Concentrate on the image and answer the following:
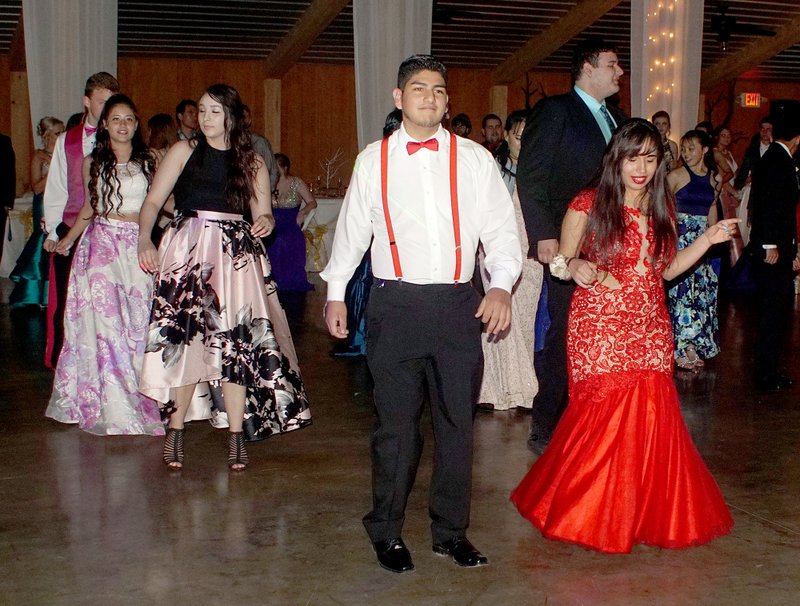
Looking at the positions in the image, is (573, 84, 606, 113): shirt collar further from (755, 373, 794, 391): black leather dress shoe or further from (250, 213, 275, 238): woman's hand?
(755, 373, 794, 391): black leather dress shoe

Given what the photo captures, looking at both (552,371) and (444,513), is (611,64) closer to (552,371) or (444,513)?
(552,371)

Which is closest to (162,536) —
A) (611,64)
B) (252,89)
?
(611,64)

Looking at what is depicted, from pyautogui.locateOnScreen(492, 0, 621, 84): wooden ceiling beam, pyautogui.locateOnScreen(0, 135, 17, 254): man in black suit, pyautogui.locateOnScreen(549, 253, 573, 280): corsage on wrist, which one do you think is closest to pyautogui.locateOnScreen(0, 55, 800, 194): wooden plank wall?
pyautogui.locateOnScreen(492, 0, 621, 84): wooden ceiling beam

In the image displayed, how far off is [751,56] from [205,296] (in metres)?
14.1

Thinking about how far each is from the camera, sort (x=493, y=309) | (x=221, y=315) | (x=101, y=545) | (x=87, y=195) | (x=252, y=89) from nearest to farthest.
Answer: (x=493, y=309), (x=101, y=545), (x=221, y=315), (x=87, y=195), (x=252, y=89)

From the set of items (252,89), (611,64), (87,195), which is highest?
(252,89)

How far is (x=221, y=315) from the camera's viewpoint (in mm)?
4035

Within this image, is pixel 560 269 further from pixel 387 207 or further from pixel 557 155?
pixel 557 155

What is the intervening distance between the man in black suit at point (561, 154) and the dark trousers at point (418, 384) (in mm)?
1130

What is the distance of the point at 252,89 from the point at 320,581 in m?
14.0

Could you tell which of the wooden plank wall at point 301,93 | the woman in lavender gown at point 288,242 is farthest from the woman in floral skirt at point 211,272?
the wooden plank wall at point 301,93

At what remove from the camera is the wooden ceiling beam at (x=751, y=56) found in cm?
1578

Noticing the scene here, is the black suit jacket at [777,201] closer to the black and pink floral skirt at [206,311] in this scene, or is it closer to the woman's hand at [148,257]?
the black and pink floral skirt at [206,311]

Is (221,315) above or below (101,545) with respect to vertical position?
above
